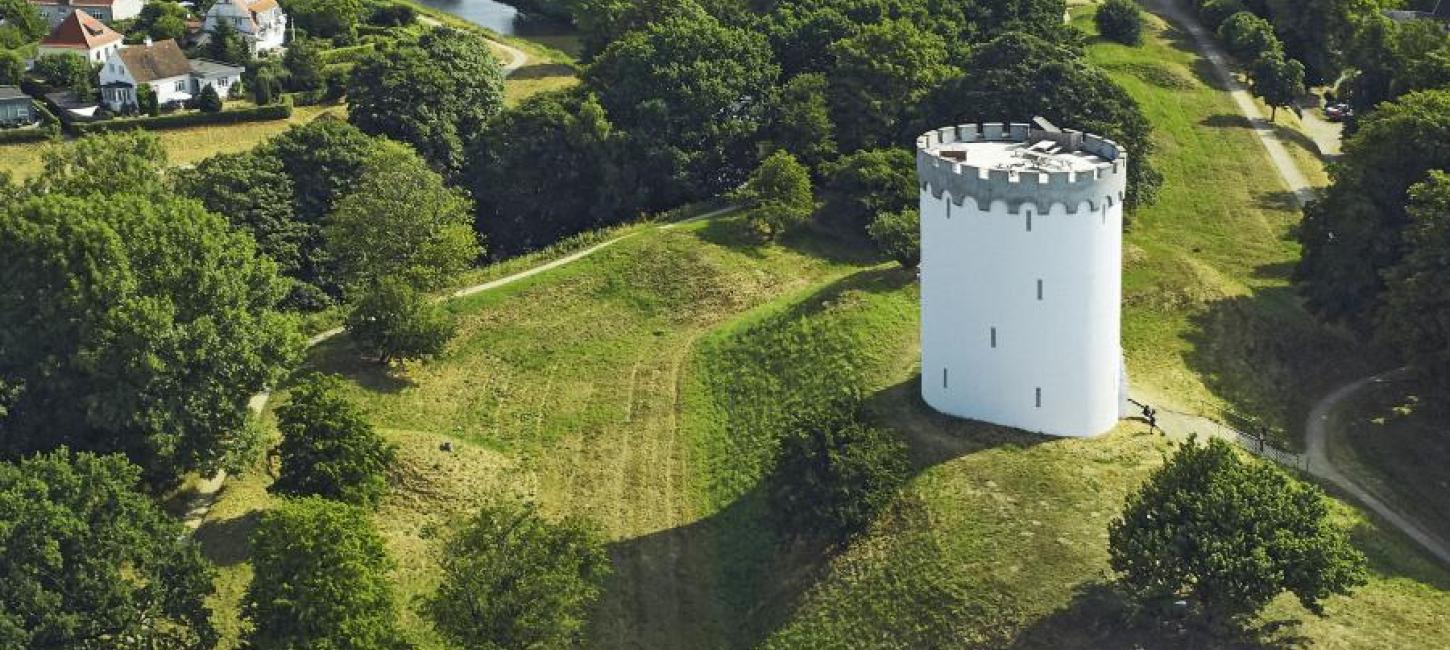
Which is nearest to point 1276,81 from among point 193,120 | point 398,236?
point 398,236

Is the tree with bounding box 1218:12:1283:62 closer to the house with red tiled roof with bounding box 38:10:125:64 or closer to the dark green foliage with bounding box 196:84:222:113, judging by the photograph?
the dark green foliage with bounding box 196:84:222:113

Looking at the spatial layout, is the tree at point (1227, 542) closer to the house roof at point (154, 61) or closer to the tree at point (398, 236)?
the tree at point (398, 236)

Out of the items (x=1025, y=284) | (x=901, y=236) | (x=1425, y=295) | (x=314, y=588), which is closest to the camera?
(x=314, y=588)

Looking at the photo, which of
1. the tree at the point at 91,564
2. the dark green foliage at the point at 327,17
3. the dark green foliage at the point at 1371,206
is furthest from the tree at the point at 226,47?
the dark green foliage at the point at 1371,206

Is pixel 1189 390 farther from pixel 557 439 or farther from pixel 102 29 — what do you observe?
pixel 102 29

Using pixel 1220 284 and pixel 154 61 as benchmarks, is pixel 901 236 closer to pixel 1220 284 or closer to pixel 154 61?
pixel 1220 284

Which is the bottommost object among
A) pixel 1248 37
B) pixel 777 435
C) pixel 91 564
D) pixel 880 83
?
pixel 777 435

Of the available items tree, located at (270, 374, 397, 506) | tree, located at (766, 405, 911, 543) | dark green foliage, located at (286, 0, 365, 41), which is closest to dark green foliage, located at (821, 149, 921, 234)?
Answer: tree, located at (766, 405, 911, 543)
